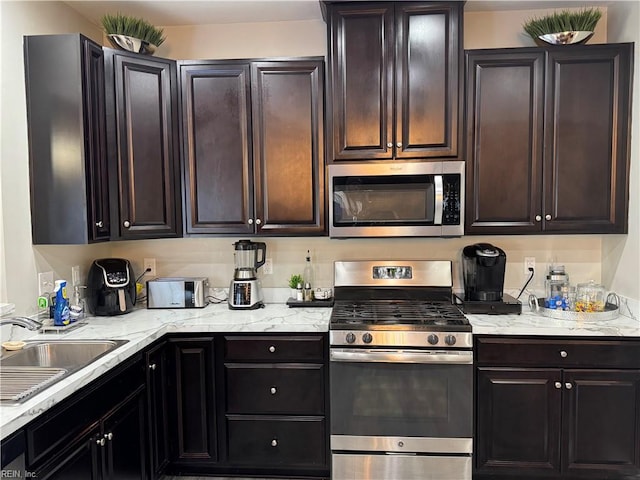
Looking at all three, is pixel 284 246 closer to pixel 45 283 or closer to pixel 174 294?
pixel 174 294

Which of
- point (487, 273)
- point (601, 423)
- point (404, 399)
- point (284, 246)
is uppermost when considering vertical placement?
point (284, 246)

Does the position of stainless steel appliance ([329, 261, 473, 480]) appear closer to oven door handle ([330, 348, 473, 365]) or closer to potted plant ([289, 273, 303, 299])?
oven door handle ([330, 348, 473, 365])

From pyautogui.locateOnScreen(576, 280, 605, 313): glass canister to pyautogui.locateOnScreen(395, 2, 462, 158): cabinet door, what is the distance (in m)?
1.09

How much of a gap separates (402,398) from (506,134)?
5.11 ft

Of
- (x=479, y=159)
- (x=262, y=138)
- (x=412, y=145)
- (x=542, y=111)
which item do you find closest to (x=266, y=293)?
(x=262, y=138)

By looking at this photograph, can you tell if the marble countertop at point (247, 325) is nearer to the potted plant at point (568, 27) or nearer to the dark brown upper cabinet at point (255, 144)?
the dark brown upper cabinet at point (255, 144)

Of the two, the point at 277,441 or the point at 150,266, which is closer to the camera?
the point at 277,441

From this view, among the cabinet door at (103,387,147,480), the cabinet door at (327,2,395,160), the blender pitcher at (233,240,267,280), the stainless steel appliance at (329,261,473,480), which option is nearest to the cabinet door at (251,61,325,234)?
the cabinet door at (327,2,395,160)

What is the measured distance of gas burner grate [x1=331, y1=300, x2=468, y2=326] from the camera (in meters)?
2.29

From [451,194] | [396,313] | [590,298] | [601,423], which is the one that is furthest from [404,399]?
[590,298]

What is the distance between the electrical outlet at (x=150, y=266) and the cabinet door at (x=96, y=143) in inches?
26.4

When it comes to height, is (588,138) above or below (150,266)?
above

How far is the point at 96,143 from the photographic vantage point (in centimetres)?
227

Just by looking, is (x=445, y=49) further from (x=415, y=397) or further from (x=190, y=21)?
(x=415, y=397)
